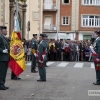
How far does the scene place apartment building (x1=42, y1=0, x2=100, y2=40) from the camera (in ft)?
182

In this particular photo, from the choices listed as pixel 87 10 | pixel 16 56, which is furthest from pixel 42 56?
pixel 87 10

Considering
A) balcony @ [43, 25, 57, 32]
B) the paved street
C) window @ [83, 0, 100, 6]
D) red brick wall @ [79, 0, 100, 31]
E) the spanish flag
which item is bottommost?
the paved street

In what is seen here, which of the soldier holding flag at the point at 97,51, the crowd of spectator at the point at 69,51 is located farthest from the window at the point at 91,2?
the soldier holding flag at the point at 97,51

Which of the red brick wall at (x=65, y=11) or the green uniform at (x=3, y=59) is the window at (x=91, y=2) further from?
the green uniform at (x=3, y=59)

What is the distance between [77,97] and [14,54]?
189 inches

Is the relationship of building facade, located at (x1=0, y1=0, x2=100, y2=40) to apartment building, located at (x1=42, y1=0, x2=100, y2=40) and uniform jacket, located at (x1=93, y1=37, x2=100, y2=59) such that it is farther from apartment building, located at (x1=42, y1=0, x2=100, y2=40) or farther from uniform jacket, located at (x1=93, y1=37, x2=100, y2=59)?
uniform jacket, located at (x1=93, y1=37, x2=100, y2=59)

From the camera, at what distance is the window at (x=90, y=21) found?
5566cm

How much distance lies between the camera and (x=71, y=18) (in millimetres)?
55906

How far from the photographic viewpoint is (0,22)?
104 ft

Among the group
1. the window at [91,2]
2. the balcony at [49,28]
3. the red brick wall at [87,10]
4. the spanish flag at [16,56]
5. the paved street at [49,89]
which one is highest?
the window at [91,2]

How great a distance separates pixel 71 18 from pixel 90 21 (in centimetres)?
276

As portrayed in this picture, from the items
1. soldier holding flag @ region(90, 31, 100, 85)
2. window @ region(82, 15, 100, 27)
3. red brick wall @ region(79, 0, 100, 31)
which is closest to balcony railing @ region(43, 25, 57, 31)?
red brick wall @ region(79, 0, 100, 31)

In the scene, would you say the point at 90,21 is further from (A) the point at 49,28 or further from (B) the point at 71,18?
(A) the point at 49,28

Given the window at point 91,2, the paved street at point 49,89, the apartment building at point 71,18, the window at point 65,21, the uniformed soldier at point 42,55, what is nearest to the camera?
the paved street at point 49,89
